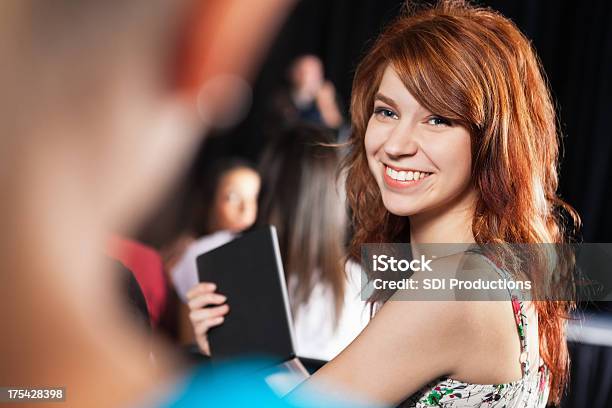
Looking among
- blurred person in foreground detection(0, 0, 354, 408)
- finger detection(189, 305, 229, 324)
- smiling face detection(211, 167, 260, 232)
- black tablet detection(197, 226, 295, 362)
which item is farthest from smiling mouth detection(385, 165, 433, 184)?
blurred person in foreground detection(0, 0, 354, 408)

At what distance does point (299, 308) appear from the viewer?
Answer: 5.24ft

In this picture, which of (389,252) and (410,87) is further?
(389,252)

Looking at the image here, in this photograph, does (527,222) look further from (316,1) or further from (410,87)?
(316,1)

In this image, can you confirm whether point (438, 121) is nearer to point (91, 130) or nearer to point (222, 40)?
point (91, 130)

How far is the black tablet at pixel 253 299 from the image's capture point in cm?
105

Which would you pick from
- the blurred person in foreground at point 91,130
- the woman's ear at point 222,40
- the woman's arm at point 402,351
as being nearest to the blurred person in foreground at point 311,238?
the woman's arm at point 402,351

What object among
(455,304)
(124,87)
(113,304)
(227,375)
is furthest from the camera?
(124,87)

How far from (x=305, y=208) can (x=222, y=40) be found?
8.06ft

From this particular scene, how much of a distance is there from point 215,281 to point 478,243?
0.44 meters

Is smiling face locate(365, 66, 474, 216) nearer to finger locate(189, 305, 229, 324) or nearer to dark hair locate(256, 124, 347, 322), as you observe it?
finger locate(189, 305, 229, 324)

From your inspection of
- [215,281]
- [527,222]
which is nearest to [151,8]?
[215,281]

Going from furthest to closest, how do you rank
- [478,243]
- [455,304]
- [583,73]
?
[583,73] < [478,243] < [455,304]

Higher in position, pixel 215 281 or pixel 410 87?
pixel 410 87

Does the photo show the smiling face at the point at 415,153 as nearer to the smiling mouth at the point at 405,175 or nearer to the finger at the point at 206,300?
the smiling mouth at the point at 405,175
